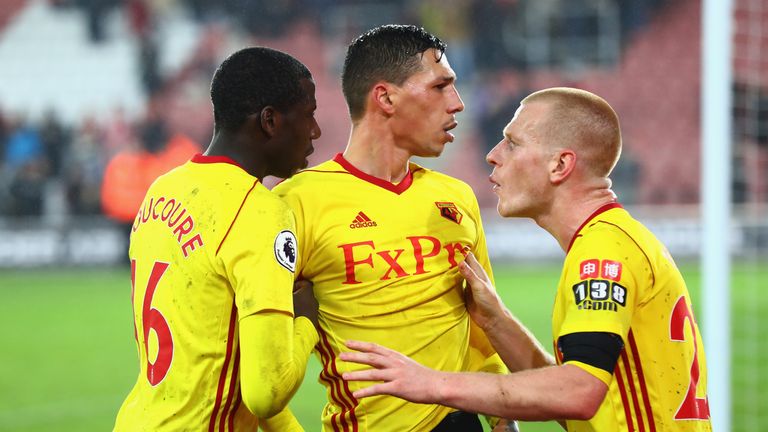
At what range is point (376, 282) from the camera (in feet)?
11.5

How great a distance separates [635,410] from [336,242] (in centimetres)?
112

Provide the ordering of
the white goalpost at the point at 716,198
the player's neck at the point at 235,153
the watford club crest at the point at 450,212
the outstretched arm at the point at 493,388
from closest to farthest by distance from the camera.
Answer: the outstretched arm at the point at 493,388
the player's neck at the point at 235,153
the watford club crest at the point at 450,212
the white goalpost at the point at 716,198

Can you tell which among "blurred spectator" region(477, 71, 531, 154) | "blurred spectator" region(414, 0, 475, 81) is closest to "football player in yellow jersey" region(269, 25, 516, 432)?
"blurred spectator" region(477, 71, 531, 154)

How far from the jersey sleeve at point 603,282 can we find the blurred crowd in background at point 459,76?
18.1 m

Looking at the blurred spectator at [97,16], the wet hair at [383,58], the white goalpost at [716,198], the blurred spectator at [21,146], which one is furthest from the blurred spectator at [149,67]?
the wet hair at [383,58]

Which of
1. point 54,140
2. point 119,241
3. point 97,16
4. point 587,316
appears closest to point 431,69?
point 587,316

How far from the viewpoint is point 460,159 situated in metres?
22.2

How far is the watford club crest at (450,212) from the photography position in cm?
371

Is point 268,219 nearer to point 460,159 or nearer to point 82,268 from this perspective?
point 82,268

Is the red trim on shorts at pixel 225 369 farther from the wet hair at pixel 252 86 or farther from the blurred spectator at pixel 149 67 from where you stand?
the blurred spectator at pixel 149 67

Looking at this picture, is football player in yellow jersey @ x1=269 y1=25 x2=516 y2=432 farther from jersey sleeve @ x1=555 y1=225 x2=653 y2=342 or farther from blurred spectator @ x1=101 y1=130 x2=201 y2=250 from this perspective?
blurred spectator @ x1=101 y1=130 x2=201 y2=250

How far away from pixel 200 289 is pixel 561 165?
112 centimetres

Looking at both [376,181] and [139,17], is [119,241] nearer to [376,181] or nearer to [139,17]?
[139,17]

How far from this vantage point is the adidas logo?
3.57 m
